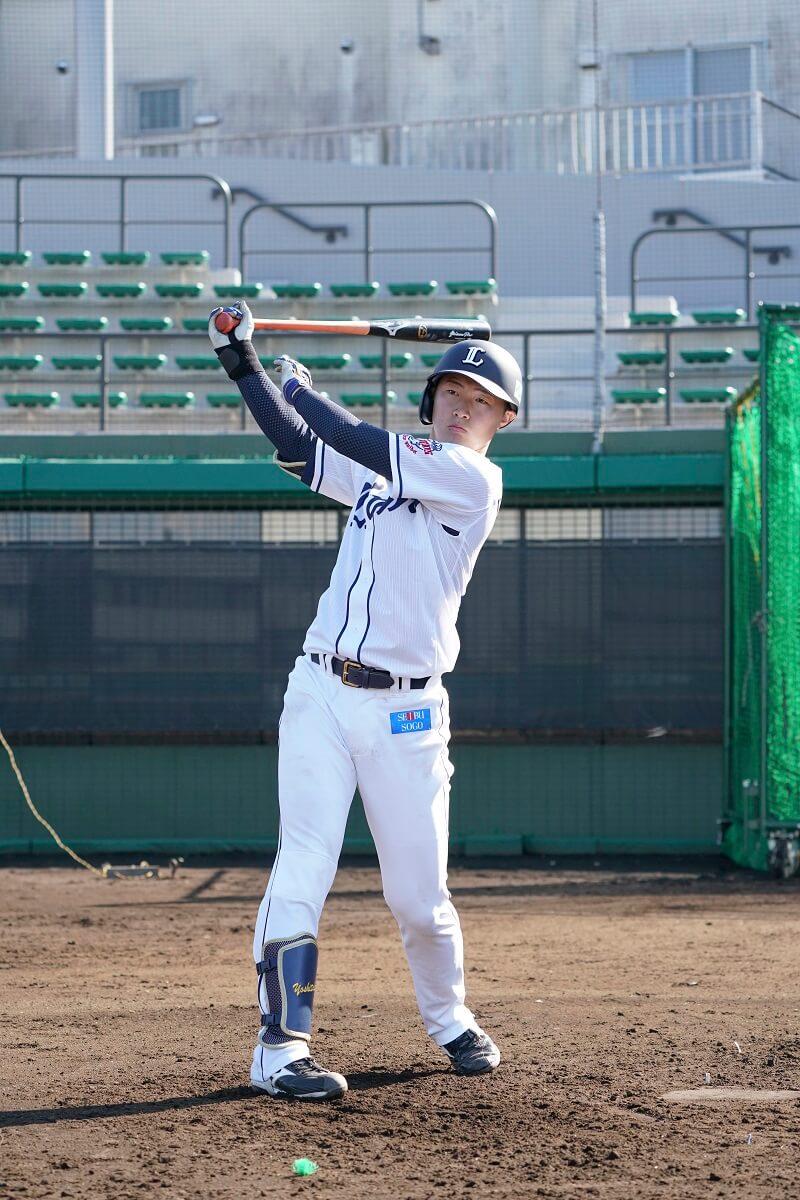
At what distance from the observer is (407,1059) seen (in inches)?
172

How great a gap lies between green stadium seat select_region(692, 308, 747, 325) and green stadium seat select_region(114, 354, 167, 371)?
5.30m

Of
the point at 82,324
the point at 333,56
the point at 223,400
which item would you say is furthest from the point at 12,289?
the point at 333,56

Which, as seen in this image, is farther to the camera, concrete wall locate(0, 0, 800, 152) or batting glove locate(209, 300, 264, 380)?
concrete wall locate(0, 0, 800, 152)

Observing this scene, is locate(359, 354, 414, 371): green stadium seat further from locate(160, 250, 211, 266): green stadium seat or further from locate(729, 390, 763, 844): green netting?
locate(729, 390, 763, 844): green netting

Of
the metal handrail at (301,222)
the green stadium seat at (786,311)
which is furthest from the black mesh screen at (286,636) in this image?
the metal handrail at (301,222)

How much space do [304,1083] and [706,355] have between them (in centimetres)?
1155

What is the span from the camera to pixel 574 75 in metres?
24.7

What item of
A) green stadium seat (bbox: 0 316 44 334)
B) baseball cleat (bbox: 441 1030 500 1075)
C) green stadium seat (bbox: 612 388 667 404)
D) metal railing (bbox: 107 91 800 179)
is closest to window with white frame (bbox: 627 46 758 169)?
metal railing (bbox: 107 91 800 179)

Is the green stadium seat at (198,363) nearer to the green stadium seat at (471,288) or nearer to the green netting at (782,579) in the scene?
the green stadium seat at (471,288)

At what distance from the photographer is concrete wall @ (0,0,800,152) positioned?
24.7 meters

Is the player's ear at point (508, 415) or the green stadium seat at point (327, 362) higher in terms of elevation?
the green stadium seat at point (327, 362)

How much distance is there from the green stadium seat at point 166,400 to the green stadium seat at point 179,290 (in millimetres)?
2318

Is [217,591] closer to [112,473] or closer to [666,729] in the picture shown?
[112,473]

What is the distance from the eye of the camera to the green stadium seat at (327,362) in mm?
14070
